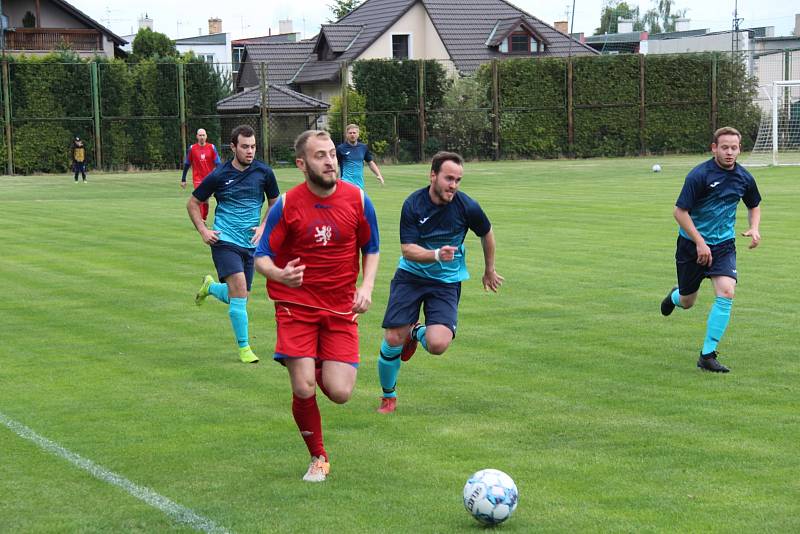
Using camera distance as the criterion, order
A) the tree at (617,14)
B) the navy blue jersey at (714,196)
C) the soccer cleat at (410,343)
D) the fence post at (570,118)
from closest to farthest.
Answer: the soccer cleat at (410,343)
the navy blue jersey at (714,196)
the fence post at (570,118)
the tree at (617,14)

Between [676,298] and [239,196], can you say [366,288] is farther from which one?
[676,298]

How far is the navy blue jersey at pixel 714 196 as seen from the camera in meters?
9.73

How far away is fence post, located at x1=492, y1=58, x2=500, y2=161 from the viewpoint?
163 ft

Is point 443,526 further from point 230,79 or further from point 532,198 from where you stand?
point 230,79

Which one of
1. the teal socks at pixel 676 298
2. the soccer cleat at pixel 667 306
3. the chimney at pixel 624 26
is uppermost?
the chimney at pixel 624 26

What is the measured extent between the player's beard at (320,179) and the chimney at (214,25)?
103 metres

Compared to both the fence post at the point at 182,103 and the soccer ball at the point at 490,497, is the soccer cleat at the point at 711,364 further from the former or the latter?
the fence post at the point at 182,103

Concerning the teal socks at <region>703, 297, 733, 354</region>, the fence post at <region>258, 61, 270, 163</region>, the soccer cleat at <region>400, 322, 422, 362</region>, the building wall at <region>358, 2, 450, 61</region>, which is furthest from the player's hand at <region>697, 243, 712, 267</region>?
the building wall at <region>358, 2, 450, 61</region>

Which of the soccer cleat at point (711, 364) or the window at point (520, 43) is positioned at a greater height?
the window at point (520, 43)

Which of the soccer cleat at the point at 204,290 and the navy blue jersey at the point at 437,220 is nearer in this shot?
the navy blue jersey at the point at 437,220

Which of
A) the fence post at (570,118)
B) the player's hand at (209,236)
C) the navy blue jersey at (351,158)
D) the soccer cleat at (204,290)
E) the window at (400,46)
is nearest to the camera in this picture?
the player's hand at (209,236)

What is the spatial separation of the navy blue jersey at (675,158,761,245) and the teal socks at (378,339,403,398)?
304 centimetres

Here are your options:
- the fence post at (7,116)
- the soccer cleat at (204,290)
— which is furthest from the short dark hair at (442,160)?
the fence post at (7,116)

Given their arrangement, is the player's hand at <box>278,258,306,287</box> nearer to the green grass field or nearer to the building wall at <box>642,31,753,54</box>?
the green grass field
